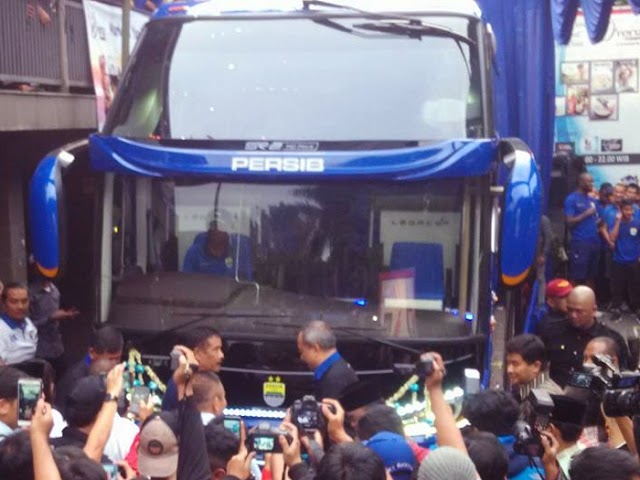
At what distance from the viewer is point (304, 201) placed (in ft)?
26.8

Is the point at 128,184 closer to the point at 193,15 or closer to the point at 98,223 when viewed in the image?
the point at 98,223

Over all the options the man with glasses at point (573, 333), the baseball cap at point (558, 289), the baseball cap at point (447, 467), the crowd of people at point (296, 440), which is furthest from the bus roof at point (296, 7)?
the baseball cap at point (447, 467)

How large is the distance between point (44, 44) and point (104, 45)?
1516 millimetres

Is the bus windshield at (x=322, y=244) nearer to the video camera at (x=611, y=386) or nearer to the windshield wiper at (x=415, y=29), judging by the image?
A: the windshield wiper at (x=415, y=29)

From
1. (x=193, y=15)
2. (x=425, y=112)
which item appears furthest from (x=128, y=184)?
(x=425, y=112)

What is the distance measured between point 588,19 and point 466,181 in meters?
5.26

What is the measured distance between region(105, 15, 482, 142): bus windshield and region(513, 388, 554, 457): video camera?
108 inches

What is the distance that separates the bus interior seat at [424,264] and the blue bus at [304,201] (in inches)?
0.5

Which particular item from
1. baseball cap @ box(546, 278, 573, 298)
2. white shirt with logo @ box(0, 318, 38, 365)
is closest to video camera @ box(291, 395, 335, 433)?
white shirt with logo @ box(0, 318, 38, 365)

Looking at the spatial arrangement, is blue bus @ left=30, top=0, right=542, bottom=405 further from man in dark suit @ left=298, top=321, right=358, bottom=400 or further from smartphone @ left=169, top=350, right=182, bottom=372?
smartphone @ left=169, top=350, right=182, bottom=372

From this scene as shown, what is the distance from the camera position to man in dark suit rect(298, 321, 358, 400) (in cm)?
735

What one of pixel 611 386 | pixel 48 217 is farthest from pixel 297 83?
pixel 611 386

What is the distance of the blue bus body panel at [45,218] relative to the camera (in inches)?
308

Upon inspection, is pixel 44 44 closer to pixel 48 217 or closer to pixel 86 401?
pixel 48 217
